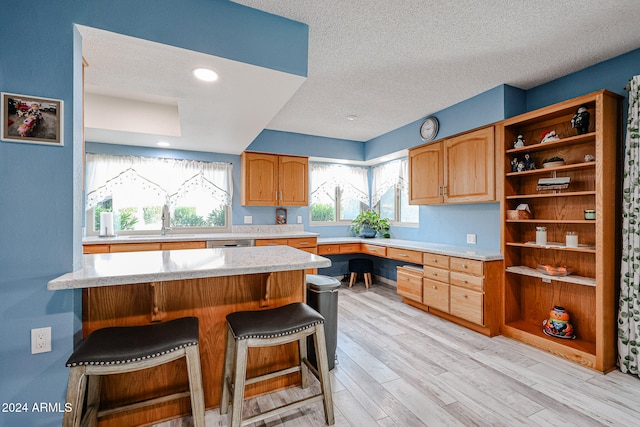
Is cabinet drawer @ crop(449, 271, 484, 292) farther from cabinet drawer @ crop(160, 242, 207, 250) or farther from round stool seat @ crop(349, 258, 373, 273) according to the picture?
cabinet drawer @ crop(160, 242, 207, 250)

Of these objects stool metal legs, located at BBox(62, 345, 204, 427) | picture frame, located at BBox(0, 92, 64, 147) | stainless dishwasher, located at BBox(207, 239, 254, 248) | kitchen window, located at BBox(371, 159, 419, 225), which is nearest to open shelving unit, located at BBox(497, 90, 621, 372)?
kitchen window, located at BBox(371, 159, 419, 225)

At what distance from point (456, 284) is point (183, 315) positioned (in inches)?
107

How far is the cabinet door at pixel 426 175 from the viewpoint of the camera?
372 cm

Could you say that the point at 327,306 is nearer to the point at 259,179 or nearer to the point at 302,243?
the point at 302,243

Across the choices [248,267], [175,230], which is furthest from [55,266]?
[175,230]

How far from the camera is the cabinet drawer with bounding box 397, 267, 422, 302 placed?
3.63 m

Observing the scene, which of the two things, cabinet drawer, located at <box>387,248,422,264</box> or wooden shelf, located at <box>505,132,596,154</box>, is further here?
cabinet drawer, located at <box>387,248,422,264</box>

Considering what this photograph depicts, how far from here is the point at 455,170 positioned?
11.4 ft

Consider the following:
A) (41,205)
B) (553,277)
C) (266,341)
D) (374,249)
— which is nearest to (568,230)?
(553,277)

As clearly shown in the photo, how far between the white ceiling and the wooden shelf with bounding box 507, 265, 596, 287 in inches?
74.2

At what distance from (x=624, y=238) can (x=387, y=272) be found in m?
3.12

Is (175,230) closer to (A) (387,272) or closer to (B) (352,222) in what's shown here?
(B) (352,222)

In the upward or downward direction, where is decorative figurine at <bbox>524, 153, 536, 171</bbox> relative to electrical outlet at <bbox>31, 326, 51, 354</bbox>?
upward

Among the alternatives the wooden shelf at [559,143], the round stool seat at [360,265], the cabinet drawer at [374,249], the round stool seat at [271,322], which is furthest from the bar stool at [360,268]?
the round stool seat at [271,322]
